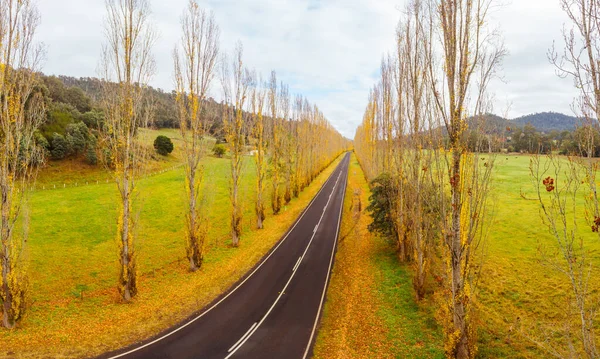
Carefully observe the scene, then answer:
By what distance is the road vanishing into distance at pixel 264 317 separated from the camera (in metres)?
13.3

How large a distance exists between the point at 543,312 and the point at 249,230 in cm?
2323

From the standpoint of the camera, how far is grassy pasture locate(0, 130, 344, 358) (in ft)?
45.9

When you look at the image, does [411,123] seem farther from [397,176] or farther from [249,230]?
[249,230]

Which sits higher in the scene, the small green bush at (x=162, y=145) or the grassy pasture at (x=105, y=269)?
the small green bush at (x=162, y=145)

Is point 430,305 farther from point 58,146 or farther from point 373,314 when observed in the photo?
point 58,146

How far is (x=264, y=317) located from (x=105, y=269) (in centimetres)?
1350

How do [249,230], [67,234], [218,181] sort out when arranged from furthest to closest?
1. [218,181]
2. [249,230]
3. [67,234]

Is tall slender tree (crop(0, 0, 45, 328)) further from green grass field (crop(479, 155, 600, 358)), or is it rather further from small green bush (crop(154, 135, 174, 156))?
small green bush (crop(154, 135, 174, 156))

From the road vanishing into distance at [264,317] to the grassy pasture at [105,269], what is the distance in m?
1.06

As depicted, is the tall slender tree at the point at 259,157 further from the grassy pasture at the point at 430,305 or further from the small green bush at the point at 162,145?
the small green bush at the point at 162,145

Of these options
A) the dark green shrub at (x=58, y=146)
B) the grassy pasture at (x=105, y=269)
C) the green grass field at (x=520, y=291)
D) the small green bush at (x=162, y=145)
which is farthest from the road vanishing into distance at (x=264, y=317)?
the small green bush at (x=162, y=145)

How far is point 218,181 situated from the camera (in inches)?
2135

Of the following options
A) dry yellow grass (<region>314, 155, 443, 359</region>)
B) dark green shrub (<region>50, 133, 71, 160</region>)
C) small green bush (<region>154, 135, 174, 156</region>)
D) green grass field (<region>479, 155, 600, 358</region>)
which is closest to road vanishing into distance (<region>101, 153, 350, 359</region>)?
dry yellow grass (<region>314, 155, 443, 359</region>)

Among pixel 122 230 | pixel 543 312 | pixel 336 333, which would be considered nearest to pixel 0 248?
pixel 122 230
